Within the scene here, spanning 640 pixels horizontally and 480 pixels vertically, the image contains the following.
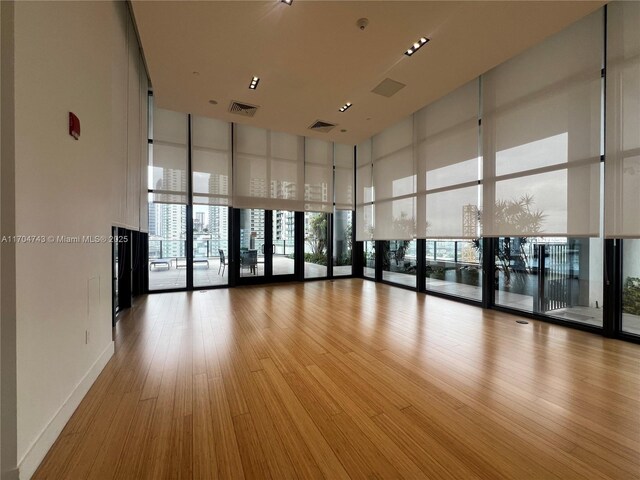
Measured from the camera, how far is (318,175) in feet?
25.6

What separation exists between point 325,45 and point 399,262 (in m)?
5.29

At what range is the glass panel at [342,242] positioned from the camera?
27.2 feet

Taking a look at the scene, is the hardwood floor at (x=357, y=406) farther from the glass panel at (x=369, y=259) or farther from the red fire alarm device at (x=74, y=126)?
the glass panel at (x=369, y=259)

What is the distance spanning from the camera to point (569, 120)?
3.59 metres

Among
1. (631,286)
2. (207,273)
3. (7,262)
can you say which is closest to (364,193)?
(207,273)

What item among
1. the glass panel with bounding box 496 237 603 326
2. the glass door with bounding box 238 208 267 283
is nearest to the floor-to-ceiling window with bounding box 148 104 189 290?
the glass door with bounding box 238 208 267 283

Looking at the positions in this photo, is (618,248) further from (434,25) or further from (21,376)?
(21,376)

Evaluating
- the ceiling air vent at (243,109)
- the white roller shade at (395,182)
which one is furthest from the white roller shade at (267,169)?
the white roller shade at (395,182)

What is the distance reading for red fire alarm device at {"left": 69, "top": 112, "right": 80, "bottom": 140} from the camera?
203cm

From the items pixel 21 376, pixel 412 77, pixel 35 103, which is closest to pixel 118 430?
pixel 21 376

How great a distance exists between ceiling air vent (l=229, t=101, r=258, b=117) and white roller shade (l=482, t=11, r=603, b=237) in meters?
4.39

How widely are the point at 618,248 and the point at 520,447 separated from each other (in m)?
3.36

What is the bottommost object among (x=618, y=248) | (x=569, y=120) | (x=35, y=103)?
(x=618, y=248)

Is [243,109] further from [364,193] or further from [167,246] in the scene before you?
[364,193]
